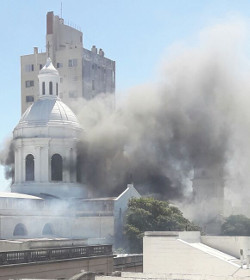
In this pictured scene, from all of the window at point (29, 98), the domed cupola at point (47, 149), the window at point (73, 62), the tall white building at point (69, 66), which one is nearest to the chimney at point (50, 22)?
the tall white building at point (69, 66)

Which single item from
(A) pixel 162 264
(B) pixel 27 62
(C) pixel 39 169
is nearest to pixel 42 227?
(C) pixel 39 169

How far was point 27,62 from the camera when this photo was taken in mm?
125625

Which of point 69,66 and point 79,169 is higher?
point 69,66

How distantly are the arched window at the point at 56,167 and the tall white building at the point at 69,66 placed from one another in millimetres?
40817

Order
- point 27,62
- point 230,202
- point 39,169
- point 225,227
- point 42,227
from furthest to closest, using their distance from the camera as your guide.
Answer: point 27,62
point 230,202
point 225,227
point 39,169
point 42,227

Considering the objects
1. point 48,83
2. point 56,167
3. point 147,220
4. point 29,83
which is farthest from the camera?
point 29,83

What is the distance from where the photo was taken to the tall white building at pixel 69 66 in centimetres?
11856

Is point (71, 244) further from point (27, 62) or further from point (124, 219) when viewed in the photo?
point (27, 62)

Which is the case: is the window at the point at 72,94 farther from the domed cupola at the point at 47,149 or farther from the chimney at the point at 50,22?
the domed cupola at the point at 47,149

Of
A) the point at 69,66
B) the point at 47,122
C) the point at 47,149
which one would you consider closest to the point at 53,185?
the point at 47,149

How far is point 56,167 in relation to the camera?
7569 centimetres

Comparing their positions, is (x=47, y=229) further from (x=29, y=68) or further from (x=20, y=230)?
(x=29, y=68)

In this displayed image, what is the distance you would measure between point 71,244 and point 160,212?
24.4 metres

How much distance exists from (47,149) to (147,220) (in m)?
14.1
